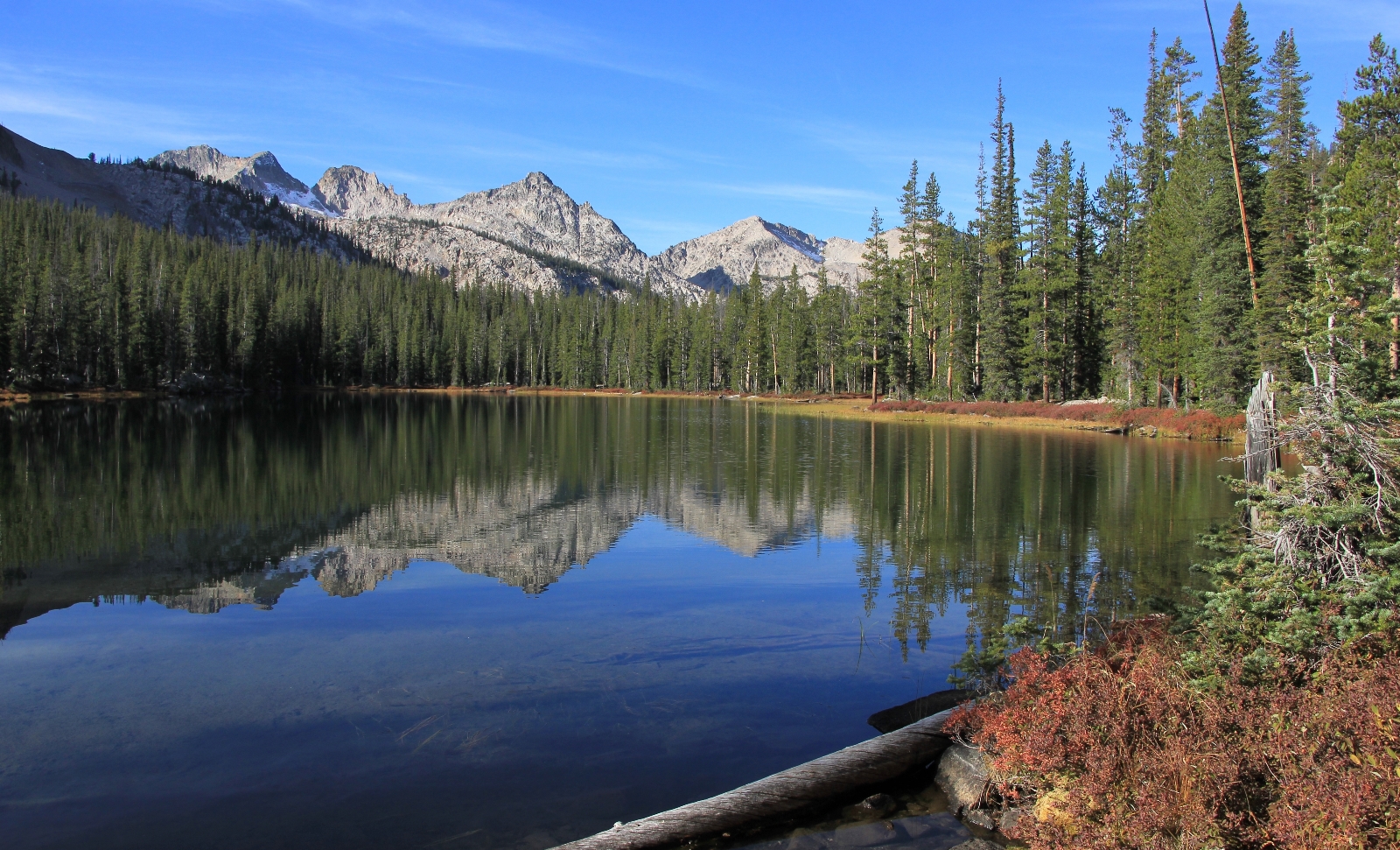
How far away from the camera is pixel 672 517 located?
72.2ft

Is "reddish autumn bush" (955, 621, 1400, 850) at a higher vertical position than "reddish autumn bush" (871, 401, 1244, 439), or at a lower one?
lower

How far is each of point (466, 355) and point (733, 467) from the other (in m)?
112

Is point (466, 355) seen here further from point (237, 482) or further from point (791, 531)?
point (791, 531)

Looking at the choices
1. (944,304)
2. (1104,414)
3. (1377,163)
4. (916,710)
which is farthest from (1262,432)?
(944,304)

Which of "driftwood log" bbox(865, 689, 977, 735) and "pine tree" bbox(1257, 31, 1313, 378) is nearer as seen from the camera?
"driftwood log" bbox(865, 689, 977, 735)

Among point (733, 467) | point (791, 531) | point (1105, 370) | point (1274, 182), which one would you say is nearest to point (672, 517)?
point (791, 531)

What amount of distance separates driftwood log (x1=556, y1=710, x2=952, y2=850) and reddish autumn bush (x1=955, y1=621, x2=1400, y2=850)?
0.71 meters

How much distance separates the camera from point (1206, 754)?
5.34 meters

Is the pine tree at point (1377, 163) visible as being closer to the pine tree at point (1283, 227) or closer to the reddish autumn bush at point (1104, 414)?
the pine tree at point (1283, 227)

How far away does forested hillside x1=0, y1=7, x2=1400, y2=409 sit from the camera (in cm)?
3712

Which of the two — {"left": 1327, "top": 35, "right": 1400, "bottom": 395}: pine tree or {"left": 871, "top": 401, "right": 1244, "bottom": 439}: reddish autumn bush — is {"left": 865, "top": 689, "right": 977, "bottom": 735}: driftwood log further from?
{"left": 871, "top": 401, "right": 1244, "bottom": 439}: reddish autumn bush

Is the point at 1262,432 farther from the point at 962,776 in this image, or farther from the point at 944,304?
the point at 944,304

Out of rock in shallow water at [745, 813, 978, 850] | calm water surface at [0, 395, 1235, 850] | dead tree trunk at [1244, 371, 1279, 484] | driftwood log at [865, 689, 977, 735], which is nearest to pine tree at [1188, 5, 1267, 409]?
calm water surface at [0, 395, 1235, 850]

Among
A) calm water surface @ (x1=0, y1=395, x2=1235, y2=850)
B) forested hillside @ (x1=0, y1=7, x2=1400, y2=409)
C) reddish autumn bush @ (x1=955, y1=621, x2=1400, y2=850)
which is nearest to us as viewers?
reddish autumn bush @ (x1=955, y1=621, x2=1400, y2=850)
